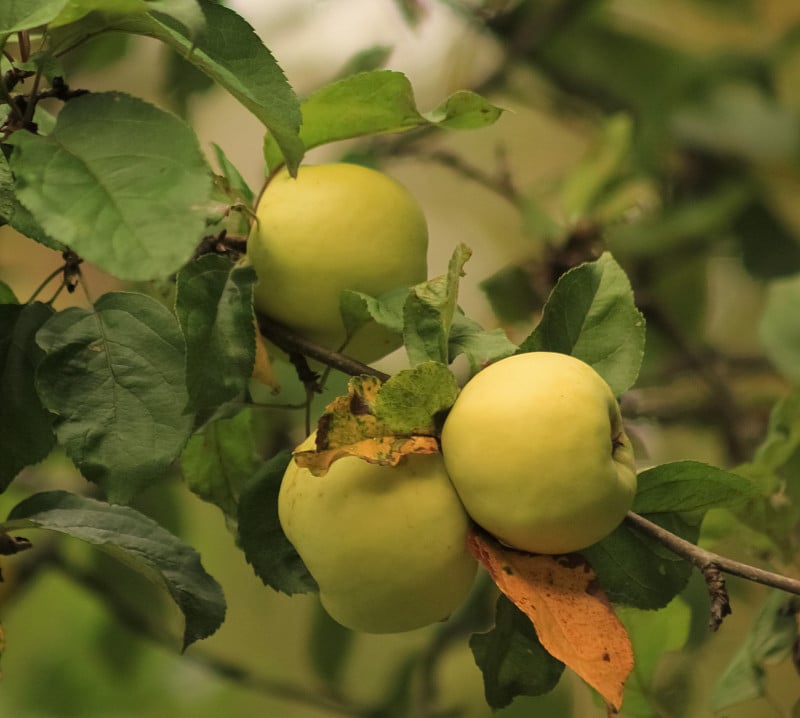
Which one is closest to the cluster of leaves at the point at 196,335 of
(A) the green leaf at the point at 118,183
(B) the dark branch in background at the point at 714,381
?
(A) the green leaf at the point at 118,183

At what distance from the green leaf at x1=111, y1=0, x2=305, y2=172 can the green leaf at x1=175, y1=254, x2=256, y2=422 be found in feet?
0.19

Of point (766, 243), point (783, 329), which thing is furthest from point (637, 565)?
point (766, 243)

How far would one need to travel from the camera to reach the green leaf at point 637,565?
42 cm

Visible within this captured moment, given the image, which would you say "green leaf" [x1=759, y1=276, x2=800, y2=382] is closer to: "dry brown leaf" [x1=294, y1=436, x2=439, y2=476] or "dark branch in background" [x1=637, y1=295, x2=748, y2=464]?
"dark branch in background" [x1=637, y1=295, x2=748, y2=464]

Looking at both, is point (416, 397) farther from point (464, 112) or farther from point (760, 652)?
point (760, 652)

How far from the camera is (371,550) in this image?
0.37 meters

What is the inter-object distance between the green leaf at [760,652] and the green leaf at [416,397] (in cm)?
25

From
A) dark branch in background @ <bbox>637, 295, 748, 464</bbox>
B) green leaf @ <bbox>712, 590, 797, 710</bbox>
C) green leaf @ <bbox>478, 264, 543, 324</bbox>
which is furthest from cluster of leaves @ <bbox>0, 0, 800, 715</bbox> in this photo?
dark branch in background @ <bbox>637, 295, 748, 464</bbox>

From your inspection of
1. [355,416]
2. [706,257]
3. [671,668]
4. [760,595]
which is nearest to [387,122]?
[355,416]

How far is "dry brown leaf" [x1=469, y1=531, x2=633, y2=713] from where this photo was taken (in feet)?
1.16

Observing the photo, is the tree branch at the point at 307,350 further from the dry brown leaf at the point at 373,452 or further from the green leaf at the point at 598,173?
the green leaf at the point at 598,173

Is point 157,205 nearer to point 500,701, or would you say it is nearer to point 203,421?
point 203,421

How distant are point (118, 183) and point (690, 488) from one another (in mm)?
241

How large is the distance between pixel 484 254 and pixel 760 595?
0.53 meters
